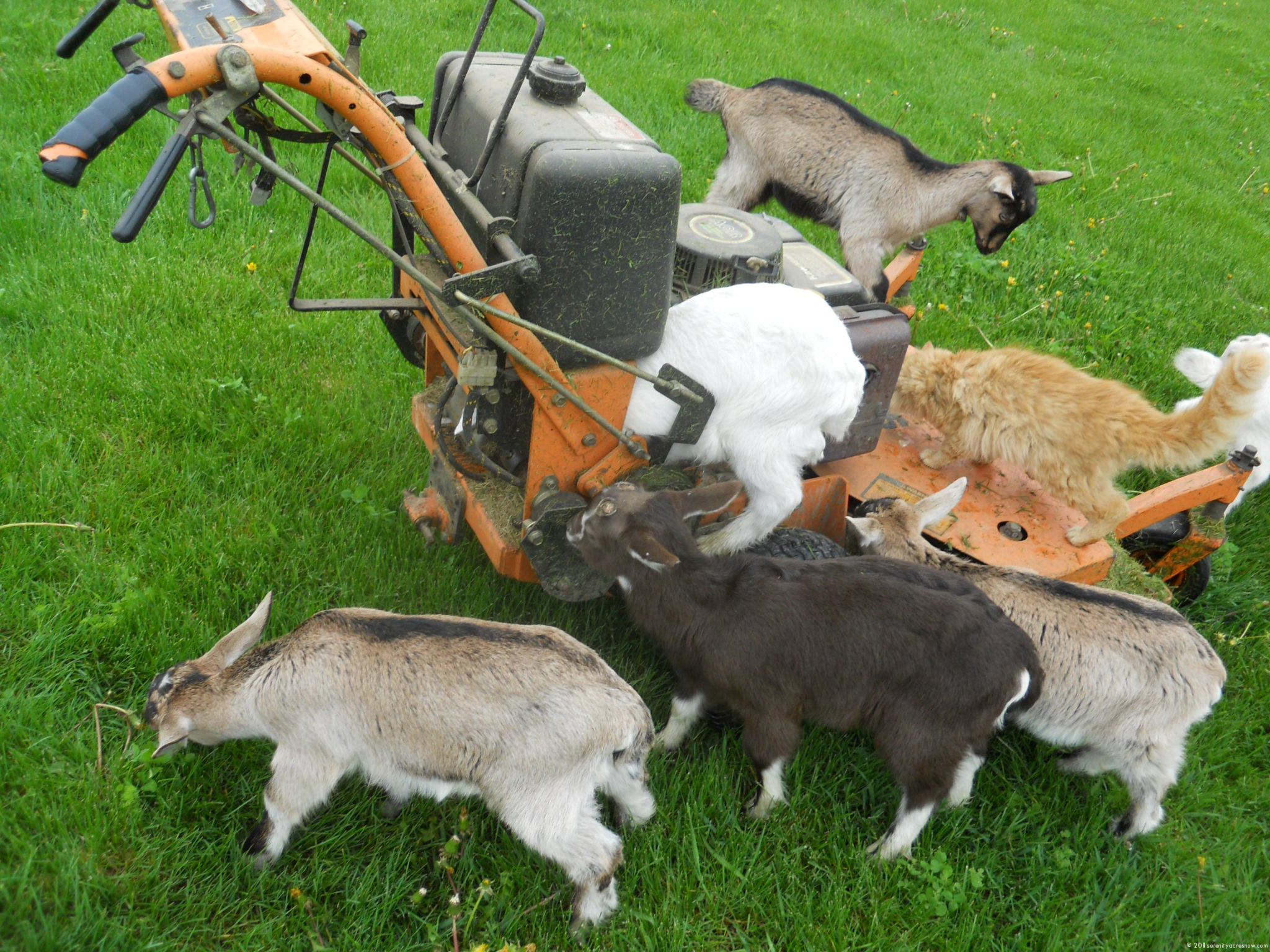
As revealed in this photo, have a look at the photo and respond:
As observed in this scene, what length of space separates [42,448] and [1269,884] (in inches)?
209

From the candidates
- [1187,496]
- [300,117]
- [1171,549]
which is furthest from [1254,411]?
[300,117]

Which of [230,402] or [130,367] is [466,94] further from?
[130,367]

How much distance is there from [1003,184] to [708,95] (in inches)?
85.8

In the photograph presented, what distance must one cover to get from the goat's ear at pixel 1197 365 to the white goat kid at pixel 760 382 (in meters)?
2.96

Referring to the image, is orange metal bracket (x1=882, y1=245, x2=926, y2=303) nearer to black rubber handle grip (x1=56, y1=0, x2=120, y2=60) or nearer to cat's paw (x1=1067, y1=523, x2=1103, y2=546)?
cat's paw (x1=1067, y1=523, x2=1103, y2=546)

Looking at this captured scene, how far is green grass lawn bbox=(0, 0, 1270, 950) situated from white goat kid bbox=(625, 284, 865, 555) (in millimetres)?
949

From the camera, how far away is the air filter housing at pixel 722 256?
3955 mm

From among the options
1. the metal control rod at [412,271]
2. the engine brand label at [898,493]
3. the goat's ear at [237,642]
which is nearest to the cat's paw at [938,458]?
the engine brand label at [898,493]

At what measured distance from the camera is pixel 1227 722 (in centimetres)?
380

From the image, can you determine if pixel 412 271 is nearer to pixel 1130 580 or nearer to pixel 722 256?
pixel 722 256

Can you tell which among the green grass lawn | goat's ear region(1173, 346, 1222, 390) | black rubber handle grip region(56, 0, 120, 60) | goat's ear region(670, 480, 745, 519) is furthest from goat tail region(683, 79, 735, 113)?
black rubber handle grip region(56, 0, 120, 60)

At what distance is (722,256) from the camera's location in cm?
395

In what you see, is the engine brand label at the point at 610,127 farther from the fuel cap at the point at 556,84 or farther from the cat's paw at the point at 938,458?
the cat's paw at the point at 938,458

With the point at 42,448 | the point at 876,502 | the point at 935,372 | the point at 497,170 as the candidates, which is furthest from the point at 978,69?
the point at 42,448
